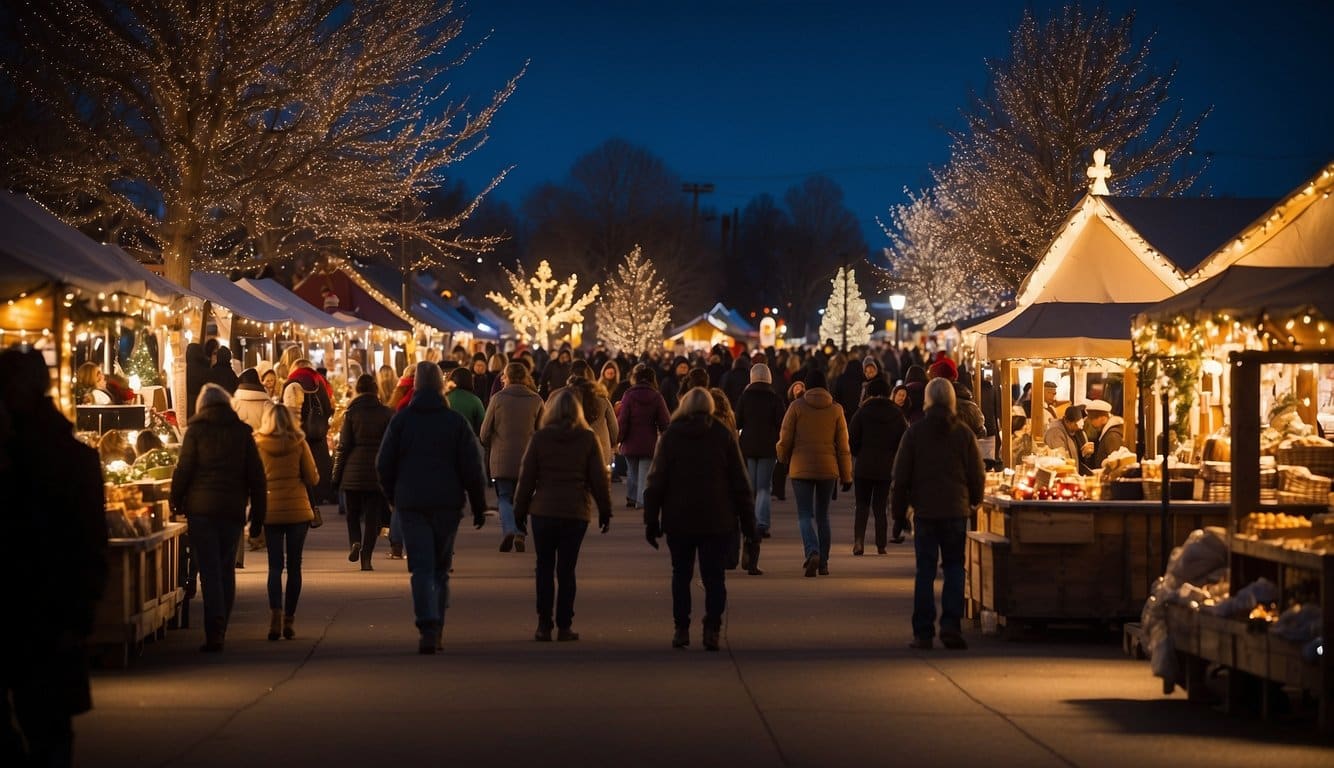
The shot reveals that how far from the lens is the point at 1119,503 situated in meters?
13.5

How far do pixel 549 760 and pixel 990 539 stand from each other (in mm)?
5733

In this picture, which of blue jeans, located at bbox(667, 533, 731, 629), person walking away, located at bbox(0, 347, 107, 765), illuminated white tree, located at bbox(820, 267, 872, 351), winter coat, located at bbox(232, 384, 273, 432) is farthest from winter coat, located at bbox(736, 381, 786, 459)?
illuminated white tree, located at bbox(820, 267, 872, 351)

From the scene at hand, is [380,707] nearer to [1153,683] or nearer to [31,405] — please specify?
[31,405]

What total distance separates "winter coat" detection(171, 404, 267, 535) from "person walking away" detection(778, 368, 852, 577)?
6.25 m

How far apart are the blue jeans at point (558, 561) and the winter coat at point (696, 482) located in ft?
1.76

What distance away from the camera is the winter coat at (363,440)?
17.5 meters

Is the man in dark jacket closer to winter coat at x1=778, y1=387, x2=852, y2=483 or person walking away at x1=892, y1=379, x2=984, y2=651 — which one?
winter coat at x1=778, y1=387, x2=852, y2=483

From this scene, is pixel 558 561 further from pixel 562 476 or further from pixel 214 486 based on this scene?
pixel 214 486

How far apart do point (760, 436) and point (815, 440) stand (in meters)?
1.87

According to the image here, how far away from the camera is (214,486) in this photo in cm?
1244

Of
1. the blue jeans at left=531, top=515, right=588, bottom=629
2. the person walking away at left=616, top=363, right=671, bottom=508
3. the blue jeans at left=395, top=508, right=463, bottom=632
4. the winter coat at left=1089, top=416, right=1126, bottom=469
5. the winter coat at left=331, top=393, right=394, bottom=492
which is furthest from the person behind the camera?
the person walking away at left=616, top=363, right=671, bottom=508

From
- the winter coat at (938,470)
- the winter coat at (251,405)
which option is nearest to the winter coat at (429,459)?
the winter coat at (938,470)

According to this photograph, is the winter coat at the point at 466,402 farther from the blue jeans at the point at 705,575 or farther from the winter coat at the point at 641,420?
the blue jeans at the point at 705,575

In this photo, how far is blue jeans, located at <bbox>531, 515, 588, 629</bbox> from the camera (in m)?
12.9
